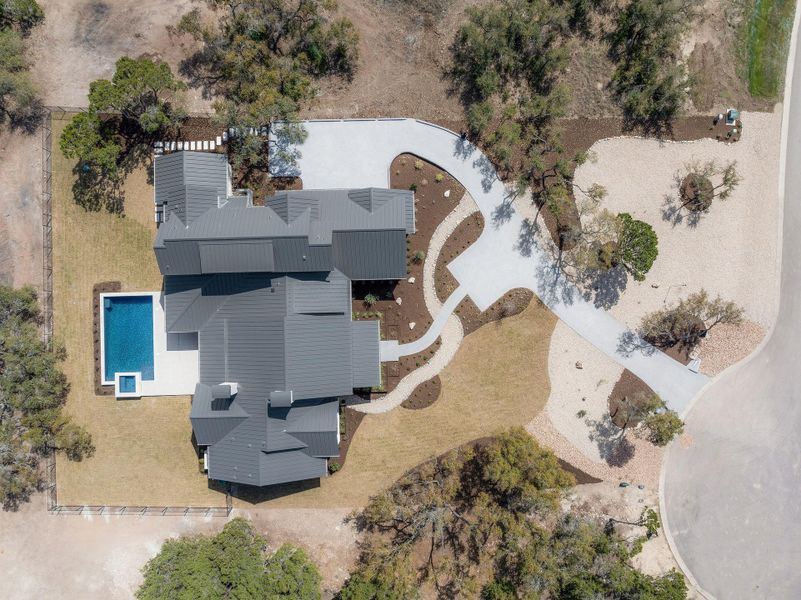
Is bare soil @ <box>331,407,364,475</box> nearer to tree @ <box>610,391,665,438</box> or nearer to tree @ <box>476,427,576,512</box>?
tree @ <box>476,427,576,512</box>

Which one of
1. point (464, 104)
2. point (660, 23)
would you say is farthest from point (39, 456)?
point (660, 23)

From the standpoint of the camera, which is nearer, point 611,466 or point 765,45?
point 765,45

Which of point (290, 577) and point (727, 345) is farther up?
point (727, 345)

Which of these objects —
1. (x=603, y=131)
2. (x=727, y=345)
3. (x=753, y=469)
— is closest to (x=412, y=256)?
(x=603, y=131)

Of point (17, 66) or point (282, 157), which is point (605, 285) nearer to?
point (282, 157)

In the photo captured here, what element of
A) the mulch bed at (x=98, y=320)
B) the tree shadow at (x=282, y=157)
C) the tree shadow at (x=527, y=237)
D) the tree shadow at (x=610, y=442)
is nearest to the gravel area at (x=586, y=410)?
the tree shadow at (x=610, y=442)

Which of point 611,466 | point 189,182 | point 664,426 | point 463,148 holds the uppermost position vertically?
point 463,148

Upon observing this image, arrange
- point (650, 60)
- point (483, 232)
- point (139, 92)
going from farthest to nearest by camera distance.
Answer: point (483, 232), point (650, 60), point (139, 92)
